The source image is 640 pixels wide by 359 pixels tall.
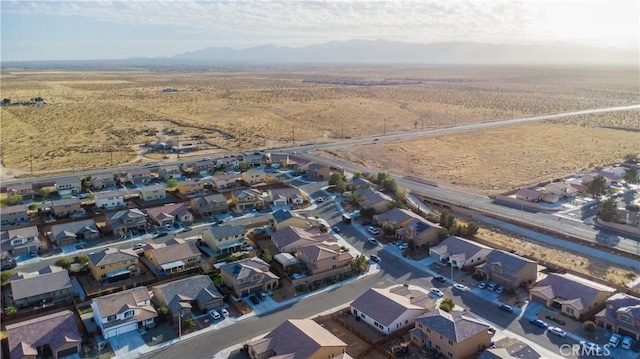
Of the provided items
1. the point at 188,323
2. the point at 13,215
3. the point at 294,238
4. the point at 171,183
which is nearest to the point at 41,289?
the point at 188,323

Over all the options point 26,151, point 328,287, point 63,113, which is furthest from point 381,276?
point 63,113

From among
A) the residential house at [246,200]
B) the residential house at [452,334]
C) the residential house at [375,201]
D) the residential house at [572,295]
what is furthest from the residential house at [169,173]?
the residential house at [572,295]

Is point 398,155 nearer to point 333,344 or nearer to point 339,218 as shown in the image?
point 339,218

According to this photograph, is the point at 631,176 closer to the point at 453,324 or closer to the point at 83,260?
the point at 453,324

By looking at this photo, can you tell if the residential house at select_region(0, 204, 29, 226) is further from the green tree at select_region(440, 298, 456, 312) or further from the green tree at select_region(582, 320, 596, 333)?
the green tree at select_region(582, 320, 596, 333)

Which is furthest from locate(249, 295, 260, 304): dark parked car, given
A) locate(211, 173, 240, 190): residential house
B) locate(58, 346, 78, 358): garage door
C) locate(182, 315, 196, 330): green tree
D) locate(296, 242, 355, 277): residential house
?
locate(211, 173, 240, 190): residential house

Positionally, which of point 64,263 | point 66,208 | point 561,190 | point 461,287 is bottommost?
point 461,287
